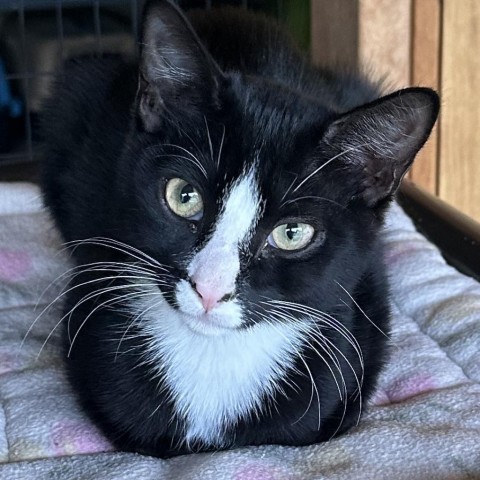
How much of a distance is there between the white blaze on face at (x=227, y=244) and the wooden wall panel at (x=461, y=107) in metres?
0.97

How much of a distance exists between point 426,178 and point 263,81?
95 cm

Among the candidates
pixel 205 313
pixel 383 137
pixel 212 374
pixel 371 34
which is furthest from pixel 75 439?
pixel 371 34

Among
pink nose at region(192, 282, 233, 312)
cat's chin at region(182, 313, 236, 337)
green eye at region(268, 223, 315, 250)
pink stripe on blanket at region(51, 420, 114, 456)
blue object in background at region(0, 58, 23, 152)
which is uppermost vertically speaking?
green eye at region(268, 223, 315, 250)

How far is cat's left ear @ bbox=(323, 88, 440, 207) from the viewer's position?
82 centimetres

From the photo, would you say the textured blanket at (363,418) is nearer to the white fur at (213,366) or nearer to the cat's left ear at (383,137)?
the white fur at (213,366)

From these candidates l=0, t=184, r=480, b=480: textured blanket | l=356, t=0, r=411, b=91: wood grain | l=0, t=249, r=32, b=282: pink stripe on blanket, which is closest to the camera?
l=0, t=184, r=480, b=480: textured blanket

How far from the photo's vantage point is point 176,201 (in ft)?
2.89

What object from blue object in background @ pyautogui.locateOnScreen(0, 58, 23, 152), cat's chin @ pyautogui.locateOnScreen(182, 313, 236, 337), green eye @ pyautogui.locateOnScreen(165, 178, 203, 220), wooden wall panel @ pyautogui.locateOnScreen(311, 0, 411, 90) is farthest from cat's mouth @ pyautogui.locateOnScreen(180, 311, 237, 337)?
blue object in background @ pyautogui.locateOnScreen(0, 58, 23, 152)

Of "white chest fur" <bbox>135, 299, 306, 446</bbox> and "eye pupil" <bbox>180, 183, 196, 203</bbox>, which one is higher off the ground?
"eye pupil" <bbox>180, 183, 196, 203</bbox>

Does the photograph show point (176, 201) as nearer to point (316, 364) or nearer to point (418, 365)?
point (316, 364)

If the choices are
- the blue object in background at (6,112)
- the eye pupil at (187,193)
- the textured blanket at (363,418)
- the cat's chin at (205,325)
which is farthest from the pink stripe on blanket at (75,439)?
the blue object in background at (6,112)

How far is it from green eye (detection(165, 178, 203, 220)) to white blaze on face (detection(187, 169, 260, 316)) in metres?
0.03

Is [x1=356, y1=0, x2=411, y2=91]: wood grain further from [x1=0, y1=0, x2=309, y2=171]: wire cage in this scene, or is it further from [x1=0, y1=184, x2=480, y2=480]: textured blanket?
[x1=0, y1=184, x2=480, y2=480]: textured blanket

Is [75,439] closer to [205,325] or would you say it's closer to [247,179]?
[205,325]
